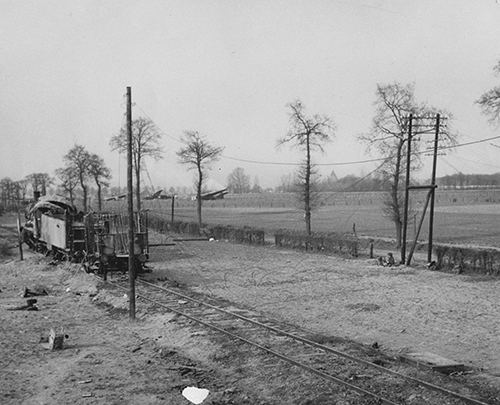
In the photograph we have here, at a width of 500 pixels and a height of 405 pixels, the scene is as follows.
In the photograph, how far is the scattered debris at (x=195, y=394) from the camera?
786 centimetres

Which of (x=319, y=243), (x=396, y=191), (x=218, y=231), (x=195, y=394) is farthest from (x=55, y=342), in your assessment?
(x=218, y=231)

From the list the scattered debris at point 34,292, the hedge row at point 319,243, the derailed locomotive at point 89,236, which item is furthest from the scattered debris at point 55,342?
the hedge row at point 319,243

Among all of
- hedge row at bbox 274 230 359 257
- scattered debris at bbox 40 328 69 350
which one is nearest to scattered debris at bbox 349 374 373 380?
scattered debris at bbox 40 328 69 350

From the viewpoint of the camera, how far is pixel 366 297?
54.2 feet

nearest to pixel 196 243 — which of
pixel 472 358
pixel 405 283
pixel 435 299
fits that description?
pixel 405 283

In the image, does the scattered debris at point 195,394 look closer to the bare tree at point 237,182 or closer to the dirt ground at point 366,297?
the dirt ground at point 366,297

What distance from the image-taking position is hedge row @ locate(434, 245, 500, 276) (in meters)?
20.5

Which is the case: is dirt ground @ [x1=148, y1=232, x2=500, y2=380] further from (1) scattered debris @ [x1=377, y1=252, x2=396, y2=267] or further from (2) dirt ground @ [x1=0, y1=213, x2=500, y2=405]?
(1) scattered debris @ [x1=377, y1=252, x2=396, y2=267]

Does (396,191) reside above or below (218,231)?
above

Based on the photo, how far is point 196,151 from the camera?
4588cm

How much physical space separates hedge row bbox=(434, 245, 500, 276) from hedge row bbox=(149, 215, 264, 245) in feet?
45.3

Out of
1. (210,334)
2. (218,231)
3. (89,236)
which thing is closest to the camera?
(210,334)

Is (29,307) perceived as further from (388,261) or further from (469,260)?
(469,260)

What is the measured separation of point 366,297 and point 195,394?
955 cm
